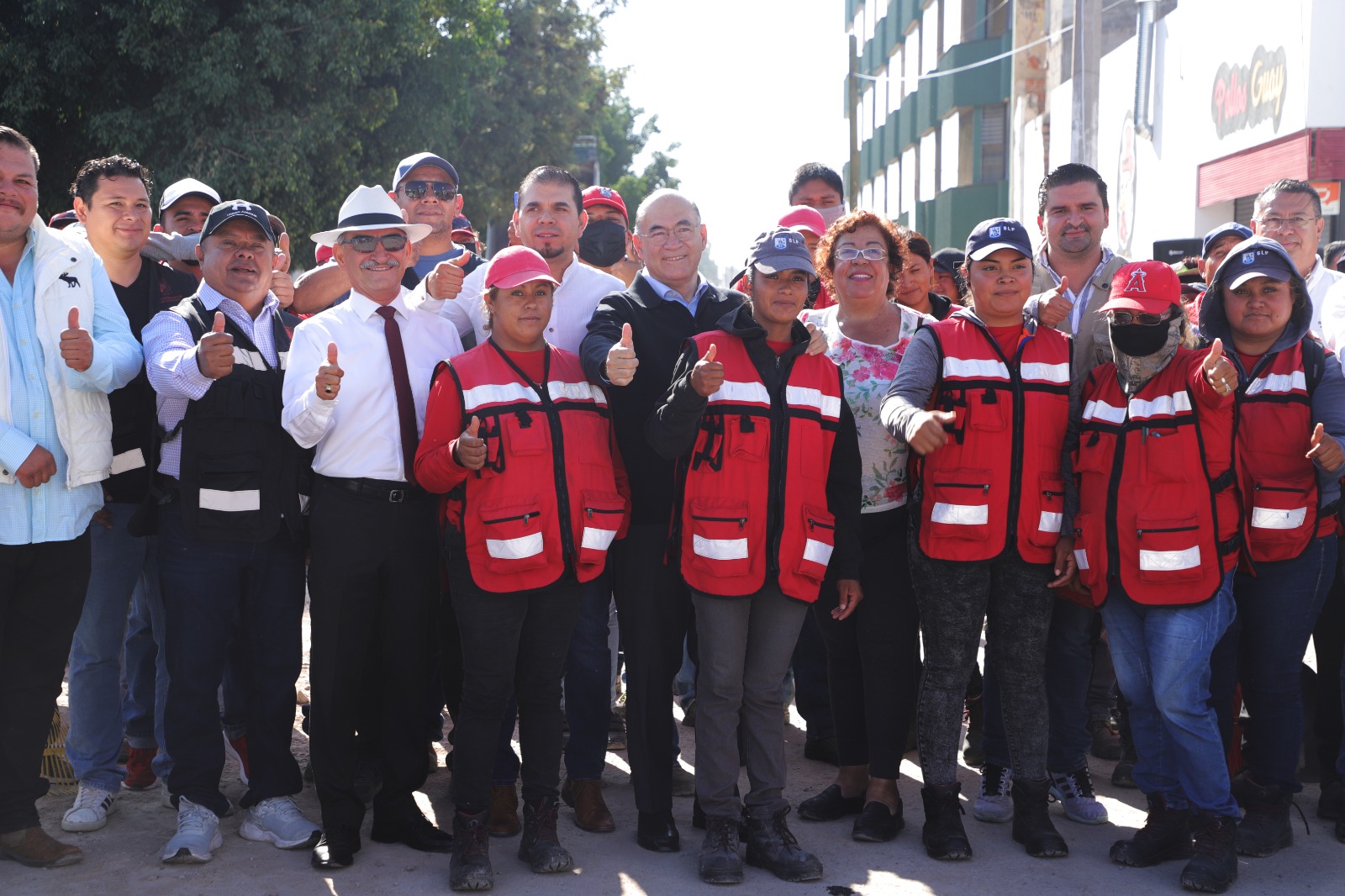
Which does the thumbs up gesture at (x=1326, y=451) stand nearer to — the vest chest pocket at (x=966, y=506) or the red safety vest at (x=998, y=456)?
the red safety vest at (x=998, y=456)

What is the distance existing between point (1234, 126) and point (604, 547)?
38.5ft

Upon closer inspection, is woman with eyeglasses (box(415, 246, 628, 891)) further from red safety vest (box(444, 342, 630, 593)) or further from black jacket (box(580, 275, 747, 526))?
black jacket (box(580, 275, 747, 526))

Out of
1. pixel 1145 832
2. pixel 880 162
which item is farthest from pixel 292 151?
pixel 880 162

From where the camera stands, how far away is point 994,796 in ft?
15.6

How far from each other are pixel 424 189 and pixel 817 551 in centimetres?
271

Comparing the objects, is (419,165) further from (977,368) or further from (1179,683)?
(1179,683)

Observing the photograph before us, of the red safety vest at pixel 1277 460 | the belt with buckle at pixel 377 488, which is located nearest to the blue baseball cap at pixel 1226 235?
the red safety vest at pixel 1277 460

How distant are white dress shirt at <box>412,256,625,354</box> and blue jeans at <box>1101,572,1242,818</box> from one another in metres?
2.23

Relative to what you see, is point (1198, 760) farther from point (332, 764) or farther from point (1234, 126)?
point (1234, 126)

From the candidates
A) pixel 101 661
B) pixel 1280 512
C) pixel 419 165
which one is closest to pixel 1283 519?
pixel 1280 512

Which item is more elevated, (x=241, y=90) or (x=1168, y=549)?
(x=241, y=90)

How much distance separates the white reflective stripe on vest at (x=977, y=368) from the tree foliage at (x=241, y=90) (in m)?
11.2

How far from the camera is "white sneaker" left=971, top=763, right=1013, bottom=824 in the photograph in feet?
15.4

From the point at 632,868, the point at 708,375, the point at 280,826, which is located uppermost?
the point at 708,375
